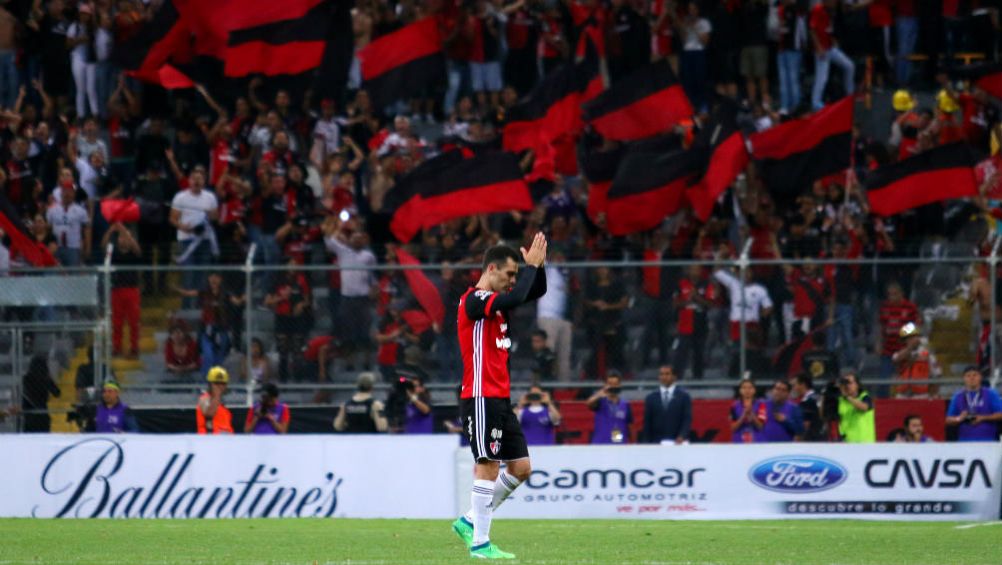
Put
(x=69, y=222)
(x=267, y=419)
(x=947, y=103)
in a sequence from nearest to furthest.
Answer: (x=267, y=419)
(x=69, y=222)
(x=947, y=103)

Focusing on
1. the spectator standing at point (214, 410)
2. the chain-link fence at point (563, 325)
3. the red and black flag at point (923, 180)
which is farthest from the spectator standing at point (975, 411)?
the spectator standing at point (214, 410)

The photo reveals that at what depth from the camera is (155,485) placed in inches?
727

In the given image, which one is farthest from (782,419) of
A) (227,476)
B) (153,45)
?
(153,45)

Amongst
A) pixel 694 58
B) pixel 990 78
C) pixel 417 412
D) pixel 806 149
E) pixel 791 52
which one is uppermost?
pixel 791 52

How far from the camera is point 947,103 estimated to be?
84.9ft

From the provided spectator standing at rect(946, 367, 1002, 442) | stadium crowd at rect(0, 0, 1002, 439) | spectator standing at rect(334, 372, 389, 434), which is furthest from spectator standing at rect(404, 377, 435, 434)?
spectator standing at rect(946, 367, 1002, 442)

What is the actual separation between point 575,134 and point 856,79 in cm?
732

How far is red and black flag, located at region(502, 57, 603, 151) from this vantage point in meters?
23.6

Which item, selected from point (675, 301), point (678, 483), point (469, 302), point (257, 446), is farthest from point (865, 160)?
point (469, 302)

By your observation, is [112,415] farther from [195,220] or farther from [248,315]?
[195,220]

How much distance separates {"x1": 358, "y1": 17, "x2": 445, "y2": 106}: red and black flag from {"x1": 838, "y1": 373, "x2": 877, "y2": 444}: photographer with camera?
811cm

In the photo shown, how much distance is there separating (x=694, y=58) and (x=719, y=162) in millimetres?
→ 5432

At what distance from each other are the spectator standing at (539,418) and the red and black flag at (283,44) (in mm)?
7621

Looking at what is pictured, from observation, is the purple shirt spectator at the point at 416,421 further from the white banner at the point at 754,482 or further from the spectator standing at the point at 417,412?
the white banner at the point at 754,482
